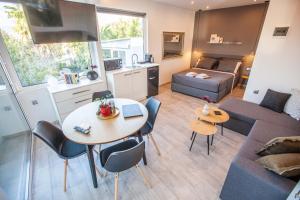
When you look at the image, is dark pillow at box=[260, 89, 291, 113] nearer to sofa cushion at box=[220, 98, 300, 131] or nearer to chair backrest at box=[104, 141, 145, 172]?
sofa cushion at box=[220, 98, 300, 131]

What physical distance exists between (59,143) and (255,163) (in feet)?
7.03

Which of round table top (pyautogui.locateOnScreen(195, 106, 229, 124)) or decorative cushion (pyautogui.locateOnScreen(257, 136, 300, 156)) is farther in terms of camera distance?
round table top (pyautogui.locateOnScreen(195, 106, 229, 124))

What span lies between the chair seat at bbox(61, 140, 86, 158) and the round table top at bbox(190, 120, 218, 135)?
5.02 ft

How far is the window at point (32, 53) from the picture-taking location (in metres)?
2.23

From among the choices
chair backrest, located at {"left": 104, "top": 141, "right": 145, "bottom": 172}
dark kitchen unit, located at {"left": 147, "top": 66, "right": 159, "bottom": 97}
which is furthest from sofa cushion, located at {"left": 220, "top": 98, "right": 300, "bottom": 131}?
chair backrest, located at {"left": 104, "top": 141, "right": 145, "bottom": 172}

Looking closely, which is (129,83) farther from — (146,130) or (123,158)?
(123,158)

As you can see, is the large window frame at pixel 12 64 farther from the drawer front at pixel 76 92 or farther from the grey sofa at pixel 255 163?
the grey sofa at pixel 255 163

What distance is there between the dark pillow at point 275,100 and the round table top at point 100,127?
235 cm

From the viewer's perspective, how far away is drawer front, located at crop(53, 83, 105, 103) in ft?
8.20

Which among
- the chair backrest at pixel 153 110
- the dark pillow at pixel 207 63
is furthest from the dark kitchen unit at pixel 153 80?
the dark pillow at pixel 207 63

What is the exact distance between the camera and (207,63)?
5031 millimetres

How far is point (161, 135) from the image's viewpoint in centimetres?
261

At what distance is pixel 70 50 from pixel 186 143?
9.43 ft

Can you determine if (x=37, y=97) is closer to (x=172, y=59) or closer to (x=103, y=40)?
(x=103, y=40)
